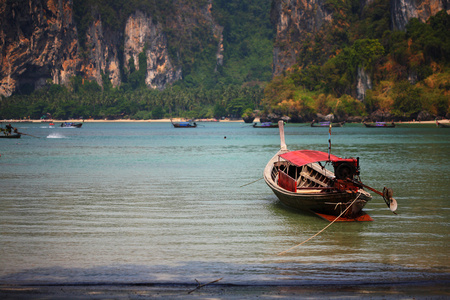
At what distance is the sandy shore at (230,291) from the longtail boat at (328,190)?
507cm

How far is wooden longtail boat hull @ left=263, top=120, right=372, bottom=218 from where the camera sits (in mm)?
16017

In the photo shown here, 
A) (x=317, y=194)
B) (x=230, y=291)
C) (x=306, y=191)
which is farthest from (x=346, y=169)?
(x=230, y=291)

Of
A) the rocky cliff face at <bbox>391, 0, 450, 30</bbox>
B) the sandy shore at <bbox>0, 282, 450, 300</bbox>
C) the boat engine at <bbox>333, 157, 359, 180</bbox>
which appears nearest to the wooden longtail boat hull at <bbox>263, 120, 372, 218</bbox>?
the boat engine at <bbox>333, 157, 359, 180</bbox>

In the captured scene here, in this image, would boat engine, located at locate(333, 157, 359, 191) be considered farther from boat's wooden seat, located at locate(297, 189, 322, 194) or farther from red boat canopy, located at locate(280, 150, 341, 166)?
boat's wooden seat, located at locate(297, 189, 322, 194)

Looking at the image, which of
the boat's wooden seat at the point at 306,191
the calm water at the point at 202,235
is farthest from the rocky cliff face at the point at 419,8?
the boat's wooden seat at the point at 306,191

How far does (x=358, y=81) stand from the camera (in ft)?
454

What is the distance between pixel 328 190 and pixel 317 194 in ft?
1.97

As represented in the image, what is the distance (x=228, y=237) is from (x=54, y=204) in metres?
8.99

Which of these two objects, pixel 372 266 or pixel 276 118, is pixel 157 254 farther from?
pixel 276 118

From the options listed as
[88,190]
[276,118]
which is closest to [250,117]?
[276,118]

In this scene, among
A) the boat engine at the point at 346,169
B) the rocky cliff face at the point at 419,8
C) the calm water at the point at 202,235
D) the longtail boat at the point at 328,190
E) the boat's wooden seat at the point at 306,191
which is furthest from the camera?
the rocky cliff face at the point at 419,8

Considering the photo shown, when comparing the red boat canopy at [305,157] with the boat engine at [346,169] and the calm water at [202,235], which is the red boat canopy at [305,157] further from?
the calm water at [202,235]

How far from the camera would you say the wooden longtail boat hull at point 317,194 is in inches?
631

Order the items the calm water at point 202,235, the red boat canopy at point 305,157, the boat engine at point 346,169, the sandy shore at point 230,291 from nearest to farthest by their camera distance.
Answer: the sandy shore at point 230,291
the calm water at point 202,235
the boat engine at point 346,169
the red boat canopy at point 305,157
